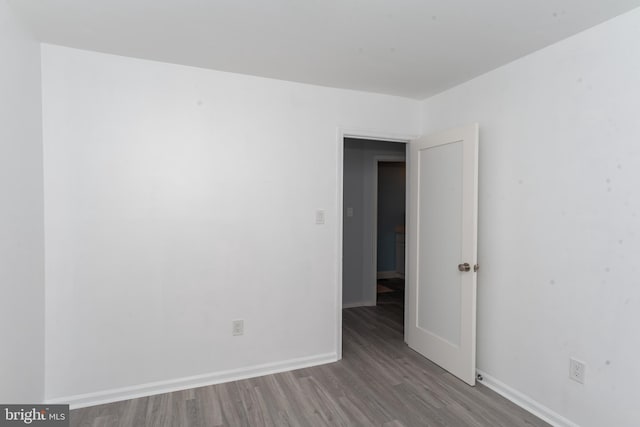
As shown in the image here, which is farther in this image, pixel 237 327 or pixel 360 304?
pixel 360 304

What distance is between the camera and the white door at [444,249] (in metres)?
2.69

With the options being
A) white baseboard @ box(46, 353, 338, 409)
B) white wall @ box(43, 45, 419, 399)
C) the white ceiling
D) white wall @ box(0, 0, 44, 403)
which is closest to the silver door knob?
white wall @ box(43, 45, 419, 399)

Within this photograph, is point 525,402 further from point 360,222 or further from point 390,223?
point 390,223

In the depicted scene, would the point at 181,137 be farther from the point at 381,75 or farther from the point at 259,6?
the point at 381,75

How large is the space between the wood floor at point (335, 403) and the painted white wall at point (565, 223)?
0.36 metres

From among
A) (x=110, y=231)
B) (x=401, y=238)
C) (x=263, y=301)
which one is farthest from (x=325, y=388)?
(x=401, y=238)

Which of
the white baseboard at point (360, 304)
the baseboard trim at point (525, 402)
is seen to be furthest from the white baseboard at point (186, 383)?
the white baseboard at point (360, 304)

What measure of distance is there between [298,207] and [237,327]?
3.63 ft

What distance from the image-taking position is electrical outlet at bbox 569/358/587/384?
2.06 m

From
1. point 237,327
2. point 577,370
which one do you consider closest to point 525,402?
point 577,370

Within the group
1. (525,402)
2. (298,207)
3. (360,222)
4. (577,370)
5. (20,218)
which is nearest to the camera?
(20,218)

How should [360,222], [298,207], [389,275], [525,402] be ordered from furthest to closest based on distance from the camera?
[389,275]
[360,222]
[298,207]
[525,402]

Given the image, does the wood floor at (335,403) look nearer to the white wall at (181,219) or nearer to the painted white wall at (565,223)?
the white wall at (181,219)

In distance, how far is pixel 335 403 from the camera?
2422 mm
